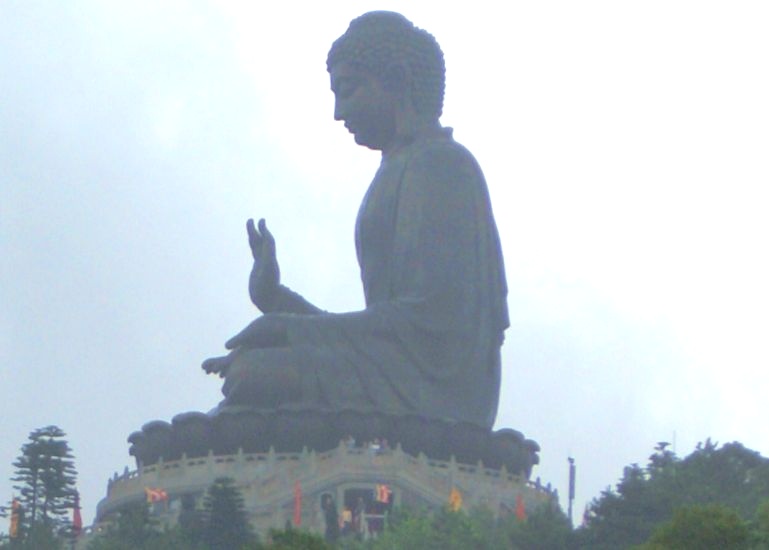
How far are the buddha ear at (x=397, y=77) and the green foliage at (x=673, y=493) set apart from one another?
16.1m

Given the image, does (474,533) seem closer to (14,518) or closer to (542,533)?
(542,533)

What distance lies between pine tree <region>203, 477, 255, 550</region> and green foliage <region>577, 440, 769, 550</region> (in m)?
4.37

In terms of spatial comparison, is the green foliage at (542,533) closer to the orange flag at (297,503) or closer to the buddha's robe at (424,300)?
the orange flag at (297,503)

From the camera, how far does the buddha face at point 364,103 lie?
48938 millimetres

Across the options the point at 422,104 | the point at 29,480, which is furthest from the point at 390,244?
the point at 29,480

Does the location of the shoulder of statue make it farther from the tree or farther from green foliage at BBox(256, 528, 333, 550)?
green foliage at BBox(256, 528, 333, 550)

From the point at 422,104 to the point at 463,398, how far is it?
482cm

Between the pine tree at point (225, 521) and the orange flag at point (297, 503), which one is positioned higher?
the orange flag at point (297, 503)

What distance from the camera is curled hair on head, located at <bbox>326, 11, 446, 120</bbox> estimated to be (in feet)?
160

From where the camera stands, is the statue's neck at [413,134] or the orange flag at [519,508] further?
the statue's neck at [413,134]

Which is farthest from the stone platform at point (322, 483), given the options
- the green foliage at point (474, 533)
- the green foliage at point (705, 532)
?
the green foliage at point (705, 532)

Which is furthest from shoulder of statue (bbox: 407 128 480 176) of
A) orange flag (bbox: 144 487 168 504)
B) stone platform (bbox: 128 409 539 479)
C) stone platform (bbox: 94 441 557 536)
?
orange flag (bbox: 144 487 168 504)

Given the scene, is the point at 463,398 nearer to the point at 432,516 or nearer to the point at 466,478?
the point at 466,478

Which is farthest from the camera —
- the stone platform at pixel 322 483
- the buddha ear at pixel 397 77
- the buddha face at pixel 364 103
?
the buddha face at pixel 364 103
